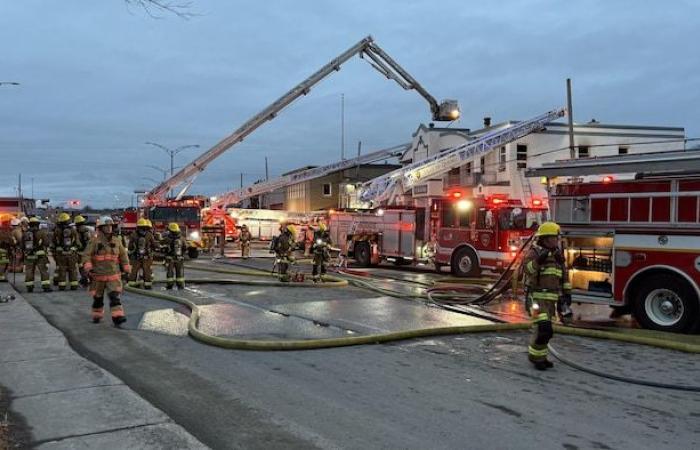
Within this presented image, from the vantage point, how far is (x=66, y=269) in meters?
13.5

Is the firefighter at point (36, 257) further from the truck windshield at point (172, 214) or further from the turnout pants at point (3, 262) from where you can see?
the truck windshield at point (172, 214)

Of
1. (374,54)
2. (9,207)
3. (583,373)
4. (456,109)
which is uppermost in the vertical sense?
(374,54)

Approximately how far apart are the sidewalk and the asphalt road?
23 cm

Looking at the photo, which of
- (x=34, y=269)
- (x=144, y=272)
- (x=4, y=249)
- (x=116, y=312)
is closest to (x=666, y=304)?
(x=116, y=312)

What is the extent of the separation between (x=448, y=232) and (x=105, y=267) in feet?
34.4

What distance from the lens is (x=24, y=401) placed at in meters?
5.34

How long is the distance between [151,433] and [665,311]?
7.13m

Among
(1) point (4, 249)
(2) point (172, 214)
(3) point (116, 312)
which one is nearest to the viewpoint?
(3) point (116, 312)

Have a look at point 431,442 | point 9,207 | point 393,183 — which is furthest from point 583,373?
point 9,207

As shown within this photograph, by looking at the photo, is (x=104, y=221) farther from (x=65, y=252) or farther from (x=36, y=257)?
(x=36, y=257)

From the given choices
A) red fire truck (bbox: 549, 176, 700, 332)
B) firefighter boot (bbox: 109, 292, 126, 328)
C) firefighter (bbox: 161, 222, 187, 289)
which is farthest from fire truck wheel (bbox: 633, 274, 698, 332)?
firefighter (bbox: 161, 222, 187, 289)

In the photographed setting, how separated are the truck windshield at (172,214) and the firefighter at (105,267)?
56.6 feet

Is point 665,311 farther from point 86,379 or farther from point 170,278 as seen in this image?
point 170,278

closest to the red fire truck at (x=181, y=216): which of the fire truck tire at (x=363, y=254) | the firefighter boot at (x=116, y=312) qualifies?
the fire truck tire at (x=363, y=254)
